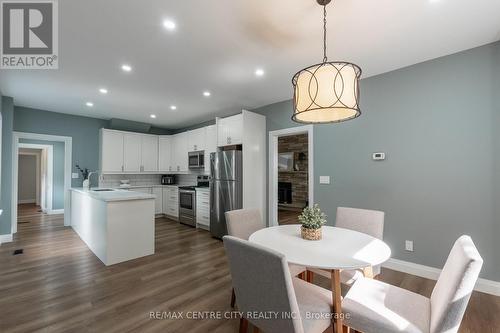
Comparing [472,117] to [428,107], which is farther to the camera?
[428,107]

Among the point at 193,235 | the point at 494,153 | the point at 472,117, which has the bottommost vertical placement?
the point at 193,235

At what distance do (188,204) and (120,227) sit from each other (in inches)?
85.0

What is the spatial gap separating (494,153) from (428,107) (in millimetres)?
780

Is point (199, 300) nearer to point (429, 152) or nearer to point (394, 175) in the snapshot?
point (394, 175)

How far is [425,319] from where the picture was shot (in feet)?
4.05

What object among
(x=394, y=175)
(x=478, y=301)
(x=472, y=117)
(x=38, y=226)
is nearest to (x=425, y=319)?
(x=478, y=301)

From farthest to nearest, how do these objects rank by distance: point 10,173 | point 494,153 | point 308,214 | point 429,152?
point 10,173 < point 429,152 < point 494,153 < point 308,214

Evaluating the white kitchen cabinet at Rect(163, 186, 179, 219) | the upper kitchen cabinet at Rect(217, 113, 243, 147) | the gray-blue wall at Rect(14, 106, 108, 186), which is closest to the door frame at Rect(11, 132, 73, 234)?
the gray-blue wall at Rect(14, 106, 108, 186)

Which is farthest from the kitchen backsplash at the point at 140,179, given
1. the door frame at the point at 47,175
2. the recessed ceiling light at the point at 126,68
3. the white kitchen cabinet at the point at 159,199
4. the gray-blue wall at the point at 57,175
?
the recessed ceiling light at the point at 126,68

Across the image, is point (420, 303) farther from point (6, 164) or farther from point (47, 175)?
point (47, 175)

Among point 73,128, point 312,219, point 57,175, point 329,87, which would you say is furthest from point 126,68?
point 57,175

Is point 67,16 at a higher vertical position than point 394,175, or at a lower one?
higher

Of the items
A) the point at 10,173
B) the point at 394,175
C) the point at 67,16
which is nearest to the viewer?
the point at 67,16
